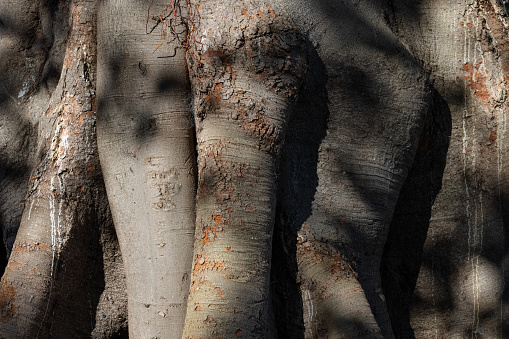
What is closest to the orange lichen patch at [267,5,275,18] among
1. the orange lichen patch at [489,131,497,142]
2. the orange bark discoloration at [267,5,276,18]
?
the orange bark discoloration at [267,5,276,18]

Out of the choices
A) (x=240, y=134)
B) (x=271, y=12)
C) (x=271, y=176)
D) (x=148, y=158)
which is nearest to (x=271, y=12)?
(x=271, y=12)

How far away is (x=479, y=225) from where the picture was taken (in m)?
2.85

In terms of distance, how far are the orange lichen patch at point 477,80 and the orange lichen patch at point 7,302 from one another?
2.43 metres

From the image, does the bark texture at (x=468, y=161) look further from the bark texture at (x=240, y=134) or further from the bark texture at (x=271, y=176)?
the bark texture at (x=240, y=134)

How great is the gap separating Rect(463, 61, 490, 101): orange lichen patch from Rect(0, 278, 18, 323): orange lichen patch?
243 cm

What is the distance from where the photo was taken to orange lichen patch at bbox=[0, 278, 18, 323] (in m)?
2.69

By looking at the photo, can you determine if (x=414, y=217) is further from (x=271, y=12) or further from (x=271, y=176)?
(x=271, y=12)

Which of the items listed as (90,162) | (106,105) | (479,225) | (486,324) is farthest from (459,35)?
(90,162)

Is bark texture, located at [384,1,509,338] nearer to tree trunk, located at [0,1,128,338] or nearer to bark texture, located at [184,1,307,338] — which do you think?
bark texture, located at [184,1,307,338]

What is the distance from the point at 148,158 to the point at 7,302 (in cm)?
98

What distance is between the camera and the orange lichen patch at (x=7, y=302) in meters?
2.69

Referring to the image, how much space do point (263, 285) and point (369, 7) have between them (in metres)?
1.39

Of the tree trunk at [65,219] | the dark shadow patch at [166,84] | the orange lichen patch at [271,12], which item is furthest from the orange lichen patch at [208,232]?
the orange lichen patch at [271,12]

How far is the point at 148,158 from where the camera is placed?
2.54 m
